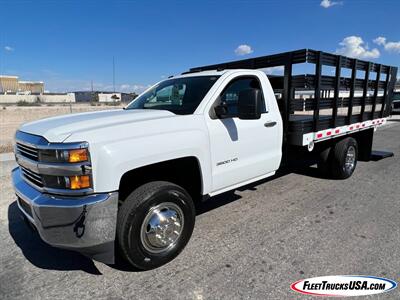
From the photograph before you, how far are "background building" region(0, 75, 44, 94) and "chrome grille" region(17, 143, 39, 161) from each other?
5750 inches

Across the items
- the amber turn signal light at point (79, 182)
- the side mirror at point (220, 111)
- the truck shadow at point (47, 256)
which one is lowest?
the truck shadow at point (47, 256)

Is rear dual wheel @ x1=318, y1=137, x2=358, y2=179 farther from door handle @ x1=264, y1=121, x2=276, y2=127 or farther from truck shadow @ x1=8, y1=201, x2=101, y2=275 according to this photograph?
truck shadow @ x1=8, y1=201, x2=101, y2=275

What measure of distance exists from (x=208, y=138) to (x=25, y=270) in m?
2.29

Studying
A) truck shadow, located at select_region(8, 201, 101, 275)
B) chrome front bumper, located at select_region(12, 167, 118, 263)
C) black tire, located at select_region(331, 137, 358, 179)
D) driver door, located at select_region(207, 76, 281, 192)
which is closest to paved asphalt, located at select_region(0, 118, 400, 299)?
truck shadow, located at select_region(8, 201, 101, 275)

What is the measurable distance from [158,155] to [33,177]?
116cm

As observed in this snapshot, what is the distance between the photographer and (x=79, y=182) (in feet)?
7.53

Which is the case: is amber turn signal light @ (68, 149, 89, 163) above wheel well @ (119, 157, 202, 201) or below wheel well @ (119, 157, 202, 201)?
above

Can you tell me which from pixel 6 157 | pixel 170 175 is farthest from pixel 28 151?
pixel 6 157

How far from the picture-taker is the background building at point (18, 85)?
12840cm

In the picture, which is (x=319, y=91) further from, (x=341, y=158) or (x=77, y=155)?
(x=77, y=155)

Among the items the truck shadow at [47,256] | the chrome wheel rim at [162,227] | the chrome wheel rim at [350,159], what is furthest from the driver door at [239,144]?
the chrome wheel rim at [350,159]

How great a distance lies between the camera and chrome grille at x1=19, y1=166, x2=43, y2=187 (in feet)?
8.20

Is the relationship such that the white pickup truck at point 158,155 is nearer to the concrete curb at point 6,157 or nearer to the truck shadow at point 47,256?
the truck shadow at point 47,256

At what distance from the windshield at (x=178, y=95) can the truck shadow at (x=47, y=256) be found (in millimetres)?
1888
